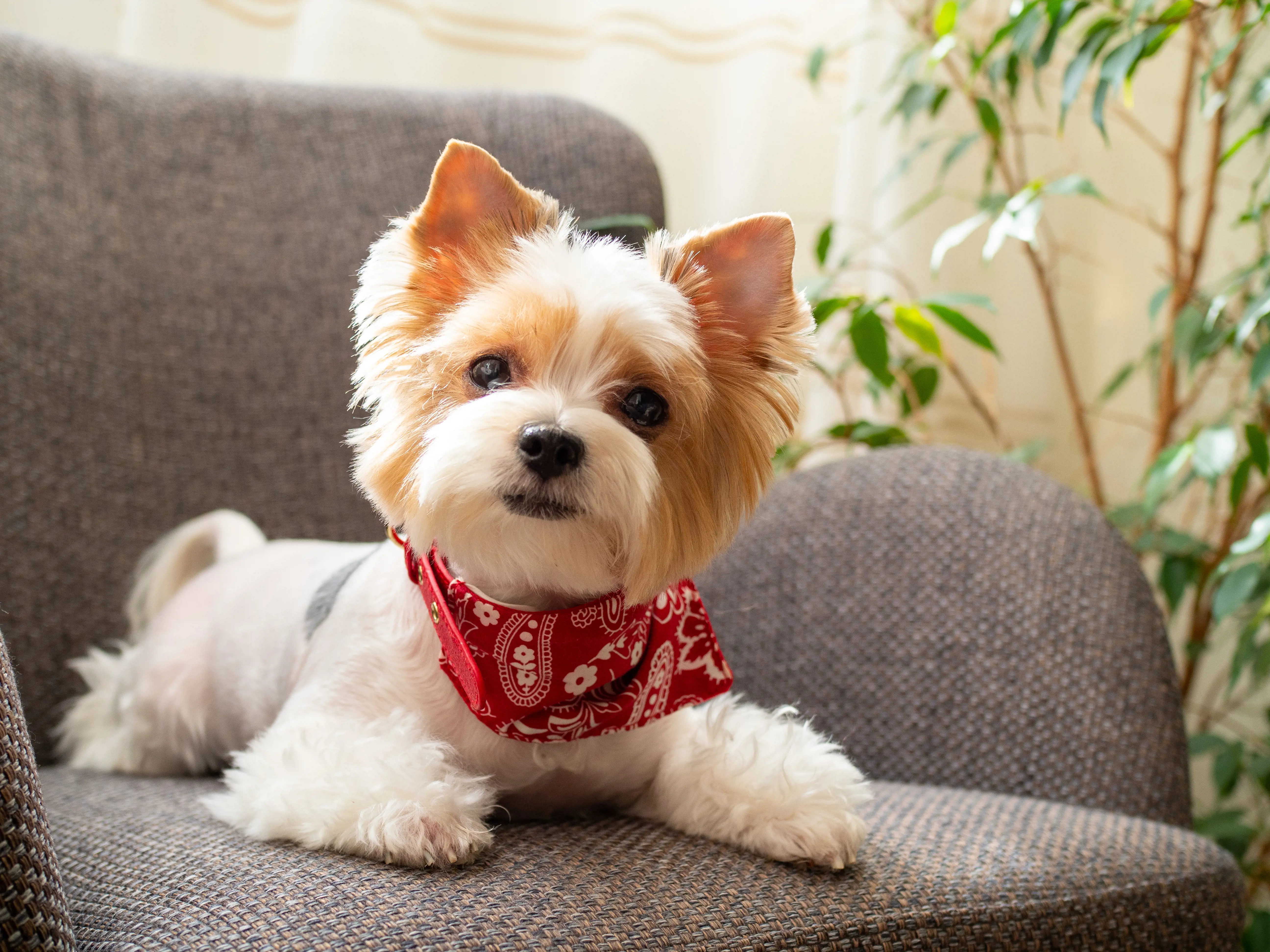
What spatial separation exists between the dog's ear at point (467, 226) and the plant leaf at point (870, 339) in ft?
2.57

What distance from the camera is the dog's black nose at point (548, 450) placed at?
3.29 ft

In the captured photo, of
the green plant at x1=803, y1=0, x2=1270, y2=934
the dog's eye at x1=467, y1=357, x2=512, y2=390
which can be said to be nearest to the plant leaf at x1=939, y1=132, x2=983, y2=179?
the green plant at x1=803, y1=0, x2=1270, y2=934

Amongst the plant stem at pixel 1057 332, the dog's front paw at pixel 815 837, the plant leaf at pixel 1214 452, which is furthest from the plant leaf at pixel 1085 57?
the dog's front paw at pixel 815 837

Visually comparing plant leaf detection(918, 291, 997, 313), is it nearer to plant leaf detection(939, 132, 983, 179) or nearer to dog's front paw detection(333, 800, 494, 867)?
plant leaf detection(939, 132, 983, 179)

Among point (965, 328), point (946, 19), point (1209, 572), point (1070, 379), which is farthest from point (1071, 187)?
point (1209, 572)

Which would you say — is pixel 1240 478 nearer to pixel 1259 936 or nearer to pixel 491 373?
pixel 1259 936

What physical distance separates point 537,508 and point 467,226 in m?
0.35

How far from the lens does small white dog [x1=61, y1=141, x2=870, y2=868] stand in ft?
3.40

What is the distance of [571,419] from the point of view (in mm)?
1026

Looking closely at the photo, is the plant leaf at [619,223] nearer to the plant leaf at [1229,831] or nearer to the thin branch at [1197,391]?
the thin branch at [1197,391]

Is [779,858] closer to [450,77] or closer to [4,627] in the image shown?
[4,627]

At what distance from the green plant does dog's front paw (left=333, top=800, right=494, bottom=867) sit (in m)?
1.10

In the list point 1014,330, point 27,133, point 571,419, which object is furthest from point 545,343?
point 1014,330

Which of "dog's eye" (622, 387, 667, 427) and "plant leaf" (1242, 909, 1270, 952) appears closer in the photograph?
"dog's eye" (622, 387, 667, 427)
